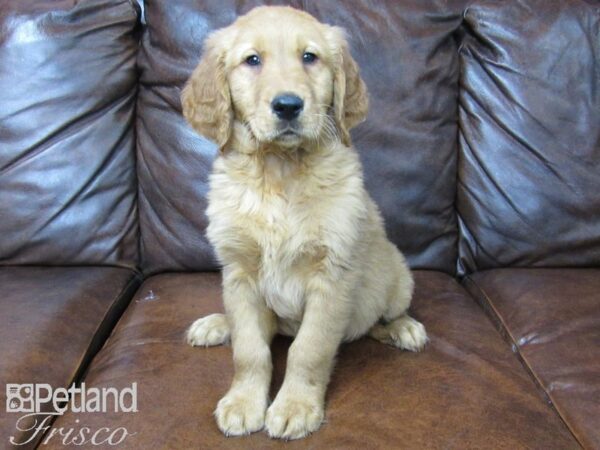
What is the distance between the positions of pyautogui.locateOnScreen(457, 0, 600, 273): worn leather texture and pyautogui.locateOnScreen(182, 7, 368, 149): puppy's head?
2.80ft

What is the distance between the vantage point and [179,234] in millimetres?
2508

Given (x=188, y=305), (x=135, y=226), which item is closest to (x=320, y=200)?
(x=188, y=305)

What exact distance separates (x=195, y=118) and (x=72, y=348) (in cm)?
80

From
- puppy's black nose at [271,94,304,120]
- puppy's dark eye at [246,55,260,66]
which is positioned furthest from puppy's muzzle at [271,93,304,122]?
puppy's dark eye at [246,55,260,66]

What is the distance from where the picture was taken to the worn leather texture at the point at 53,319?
5.56 feet

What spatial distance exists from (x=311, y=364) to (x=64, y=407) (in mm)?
681

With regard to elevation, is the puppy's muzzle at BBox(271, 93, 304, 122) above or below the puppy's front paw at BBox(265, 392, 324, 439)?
above

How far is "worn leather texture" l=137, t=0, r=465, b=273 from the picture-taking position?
2461mm

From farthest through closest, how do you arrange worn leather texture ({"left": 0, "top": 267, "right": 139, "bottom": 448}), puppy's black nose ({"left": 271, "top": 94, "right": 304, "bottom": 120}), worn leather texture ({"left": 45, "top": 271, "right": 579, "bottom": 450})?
worn leather texture ({"left": 0, "top": 267, "right": 139, "bottom": 448})
puppy's black nose ({"left": 271, "top": 94, "right": 304, "bottom": 120})
worn leather texture ({"left": 45, "top": 271, "right": 579, "bottom": 450})

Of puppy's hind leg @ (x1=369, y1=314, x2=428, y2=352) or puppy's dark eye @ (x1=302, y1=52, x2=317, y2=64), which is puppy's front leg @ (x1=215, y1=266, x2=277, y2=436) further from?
puppy's dark eye @ (x1=302, y1=52, x2=317, y2=64)

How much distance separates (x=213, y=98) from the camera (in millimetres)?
1777

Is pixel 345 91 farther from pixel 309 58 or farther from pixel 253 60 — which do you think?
pixel 253 60

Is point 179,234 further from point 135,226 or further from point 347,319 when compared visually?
point 347,319

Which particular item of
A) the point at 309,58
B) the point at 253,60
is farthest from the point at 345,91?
the point at 253,60
